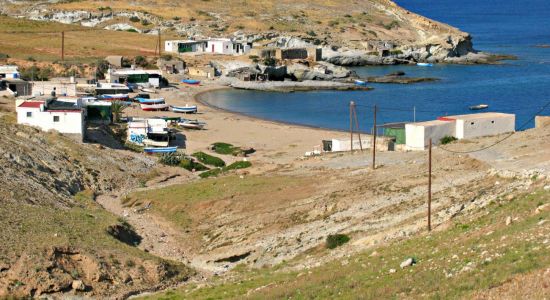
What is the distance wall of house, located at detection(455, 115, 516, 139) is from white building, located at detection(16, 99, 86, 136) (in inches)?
646

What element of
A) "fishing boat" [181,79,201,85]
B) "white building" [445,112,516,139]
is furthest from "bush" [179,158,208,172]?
"fishing boat" [181,79,201,85]

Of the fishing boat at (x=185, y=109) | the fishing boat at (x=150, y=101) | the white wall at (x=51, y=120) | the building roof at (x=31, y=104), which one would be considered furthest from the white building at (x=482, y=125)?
the fishing boat at (x=150, y=101)

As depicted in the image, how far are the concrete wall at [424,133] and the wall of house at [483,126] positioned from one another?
0.42 metres

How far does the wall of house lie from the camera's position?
1666 inches

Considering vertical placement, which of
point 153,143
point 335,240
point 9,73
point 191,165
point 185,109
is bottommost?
point 335,240

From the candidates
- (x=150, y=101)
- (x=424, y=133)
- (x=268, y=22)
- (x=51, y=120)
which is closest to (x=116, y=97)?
(x=150, y=101)

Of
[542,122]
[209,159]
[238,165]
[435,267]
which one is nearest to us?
[435,267]

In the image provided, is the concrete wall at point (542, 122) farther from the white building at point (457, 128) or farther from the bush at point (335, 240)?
the bush at point (335, 240)

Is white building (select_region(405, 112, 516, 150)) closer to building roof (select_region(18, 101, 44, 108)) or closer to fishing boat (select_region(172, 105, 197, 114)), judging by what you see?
building roof (select_region(18, 101, 44, 108))

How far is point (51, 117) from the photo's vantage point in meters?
46.7

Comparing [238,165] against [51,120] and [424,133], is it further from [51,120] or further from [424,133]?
[51,120]

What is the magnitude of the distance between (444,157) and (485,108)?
123 feet

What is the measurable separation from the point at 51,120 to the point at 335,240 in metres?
21.2

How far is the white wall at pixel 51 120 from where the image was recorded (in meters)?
46.4
